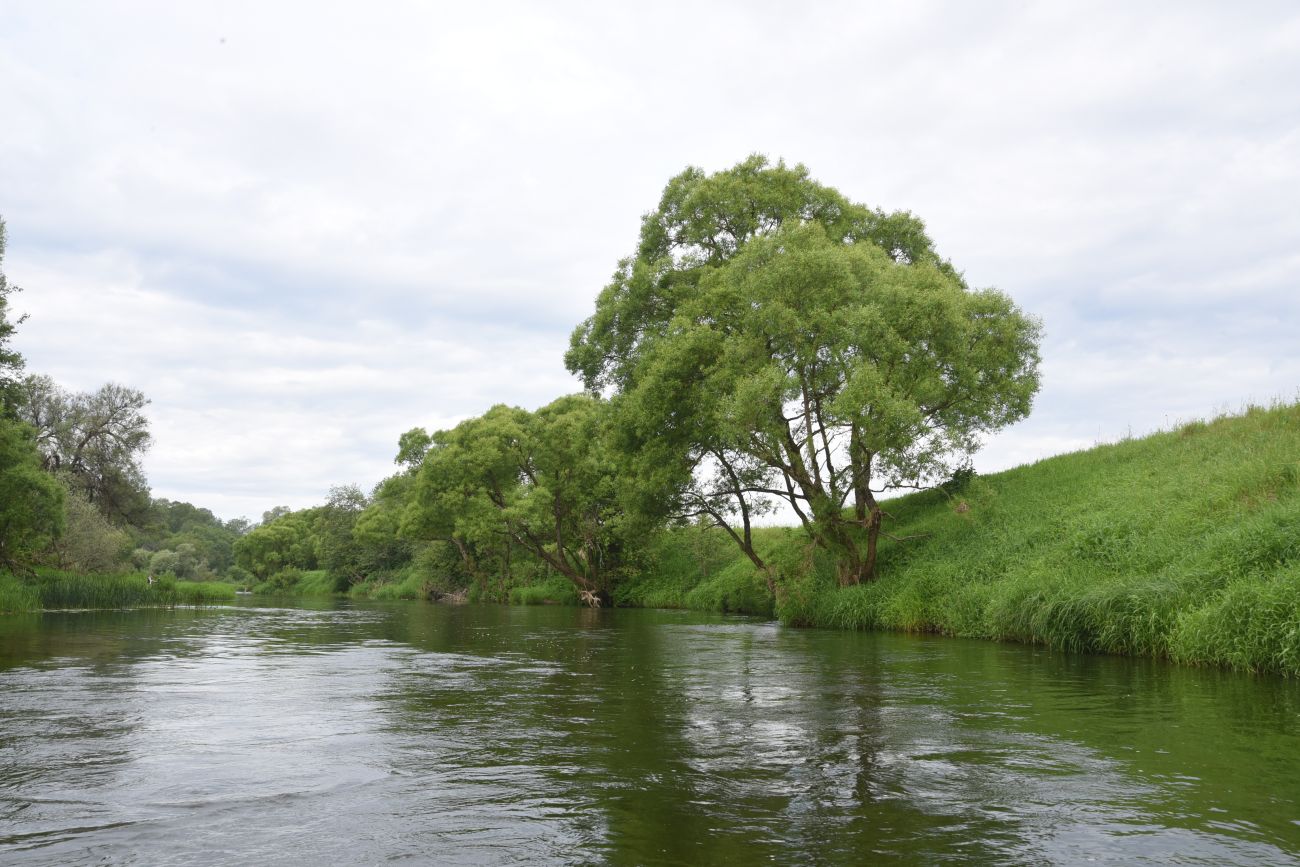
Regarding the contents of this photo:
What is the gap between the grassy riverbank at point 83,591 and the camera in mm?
31125

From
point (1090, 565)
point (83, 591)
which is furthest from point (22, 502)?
point (1090, 565)

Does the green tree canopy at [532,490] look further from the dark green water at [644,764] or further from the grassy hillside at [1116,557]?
the dark green water at [644,764]

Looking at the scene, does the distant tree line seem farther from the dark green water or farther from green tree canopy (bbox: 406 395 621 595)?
the dark green water

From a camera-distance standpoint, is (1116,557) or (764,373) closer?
(1116,557)

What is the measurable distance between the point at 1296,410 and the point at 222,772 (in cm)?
3311

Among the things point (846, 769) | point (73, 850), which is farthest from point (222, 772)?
point (846, 769)

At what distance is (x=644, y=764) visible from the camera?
7.76 m

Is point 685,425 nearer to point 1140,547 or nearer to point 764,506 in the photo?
point 764,506

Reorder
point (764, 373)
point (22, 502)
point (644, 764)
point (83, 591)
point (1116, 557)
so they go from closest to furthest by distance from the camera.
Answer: point (644, 764) → point (1116, 557) → point (764, 373) → point (22, 502) → point (83, 591)

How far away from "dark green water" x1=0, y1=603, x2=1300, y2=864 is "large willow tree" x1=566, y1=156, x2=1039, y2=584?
1252 cm

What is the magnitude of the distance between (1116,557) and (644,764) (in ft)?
55.6

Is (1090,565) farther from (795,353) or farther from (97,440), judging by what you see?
(97,440)

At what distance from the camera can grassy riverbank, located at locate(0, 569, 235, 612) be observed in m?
31.1

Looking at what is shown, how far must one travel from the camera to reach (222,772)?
7367 mm
